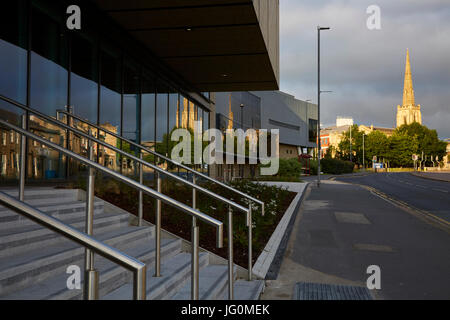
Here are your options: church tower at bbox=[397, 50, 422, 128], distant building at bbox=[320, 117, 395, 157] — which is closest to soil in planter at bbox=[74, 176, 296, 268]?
distant building at bbox=[320, 117, 395, 157]

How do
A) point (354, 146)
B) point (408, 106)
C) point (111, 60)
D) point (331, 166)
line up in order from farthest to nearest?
point (408, 106), point (354, 146), point (331, 166), point (111, 60)

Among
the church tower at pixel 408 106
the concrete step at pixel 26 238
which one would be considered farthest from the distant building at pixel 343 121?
the concrete step at pixel 26 238

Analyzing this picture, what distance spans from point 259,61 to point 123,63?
179 inches

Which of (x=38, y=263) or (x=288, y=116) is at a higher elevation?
(x=288, y=116)

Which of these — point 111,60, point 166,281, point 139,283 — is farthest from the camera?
point 111,60

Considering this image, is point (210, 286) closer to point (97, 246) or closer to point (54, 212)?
point (54, 212)

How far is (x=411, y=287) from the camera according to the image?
18.5 feet

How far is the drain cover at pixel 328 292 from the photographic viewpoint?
17.0 ft

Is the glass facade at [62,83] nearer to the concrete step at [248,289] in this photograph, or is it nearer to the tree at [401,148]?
the concrete step at [248,289]

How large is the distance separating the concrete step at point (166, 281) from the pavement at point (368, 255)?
1.10 metres

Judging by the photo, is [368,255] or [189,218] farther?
[189,218]

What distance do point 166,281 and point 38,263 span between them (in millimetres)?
1380

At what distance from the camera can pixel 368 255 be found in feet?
24.9

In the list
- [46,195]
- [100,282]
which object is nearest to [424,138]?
[46,195]
